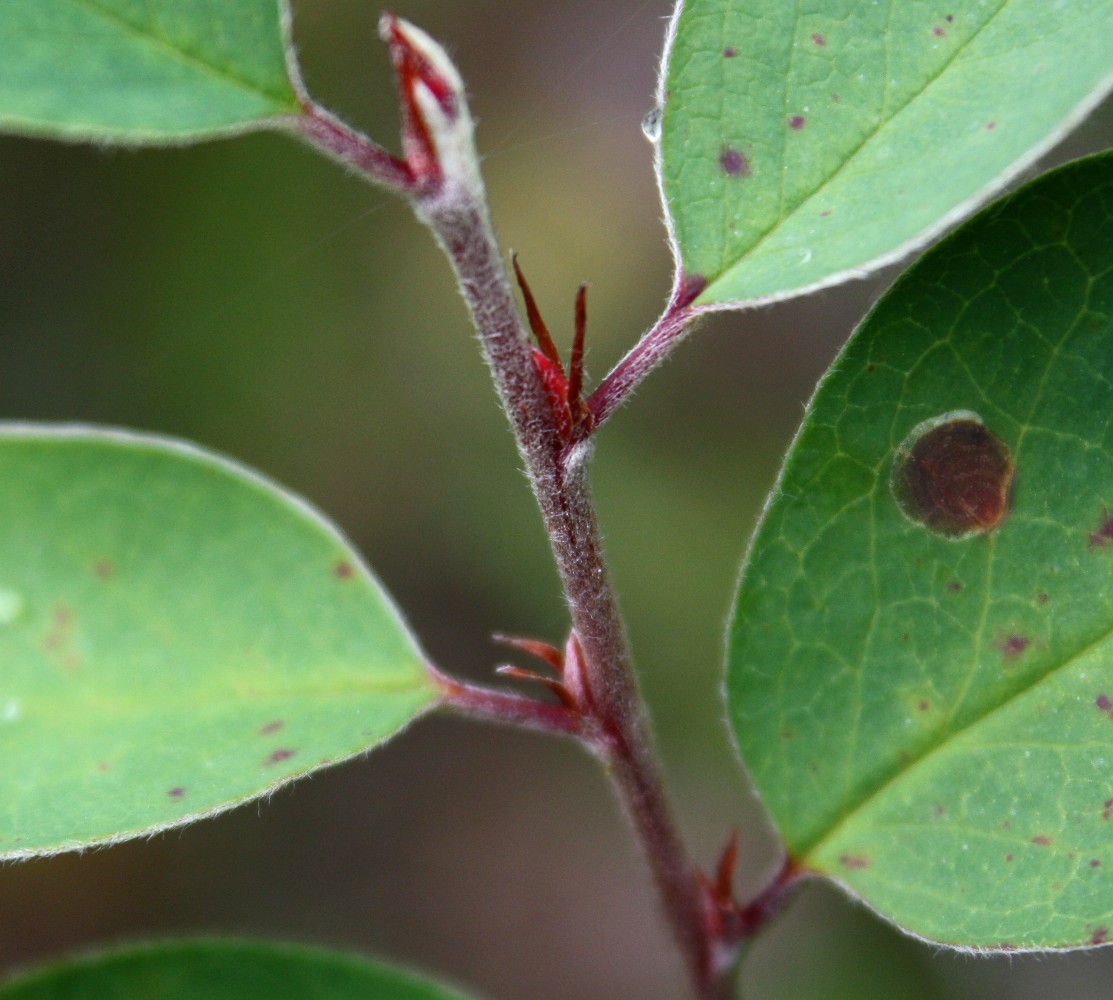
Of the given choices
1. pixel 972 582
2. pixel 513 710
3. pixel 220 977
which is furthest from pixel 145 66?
pixel 220 977

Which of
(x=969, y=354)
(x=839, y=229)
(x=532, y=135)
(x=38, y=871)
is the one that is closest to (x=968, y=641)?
(x=969, y=354)

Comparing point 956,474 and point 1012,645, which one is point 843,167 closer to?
point 956,474

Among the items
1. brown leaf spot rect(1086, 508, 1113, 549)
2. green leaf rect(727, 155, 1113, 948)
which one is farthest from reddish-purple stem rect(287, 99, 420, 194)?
brown leaf spot rect(1086, 508, 1113, 549)

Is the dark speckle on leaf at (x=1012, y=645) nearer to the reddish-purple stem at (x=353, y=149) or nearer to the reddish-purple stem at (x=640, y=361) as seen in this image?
the reddish-purple stem at (x=640, y=361)

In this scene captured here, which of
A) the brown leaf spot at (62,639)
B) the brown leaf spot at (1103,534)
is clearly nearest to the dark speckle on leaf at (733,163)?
the brown leaf spot at (1103,534)

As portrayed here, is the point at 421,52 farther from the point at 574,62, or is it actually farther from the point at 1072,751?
the point at 574,62

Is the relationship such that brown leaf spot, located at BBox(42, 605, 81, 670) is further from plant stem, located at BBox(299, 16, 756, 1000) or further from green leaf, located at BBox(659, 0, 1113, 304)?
green leaf, located at BBox(659, 0, 1113, 304)
